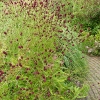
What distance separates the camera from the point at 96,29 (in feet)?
41.4

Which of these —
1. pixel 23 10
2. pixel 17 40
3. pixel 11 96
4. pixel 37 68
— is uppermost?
pixel 23 10

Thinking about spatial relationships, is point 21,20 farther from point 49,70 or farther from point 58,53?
point 49,70

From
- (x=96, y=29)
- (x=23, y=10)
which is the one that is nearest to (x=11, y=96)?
(x=23, y=10)

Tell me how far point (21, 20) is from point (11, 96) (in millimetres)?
1915

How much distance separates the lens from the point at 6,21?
20.5 feet

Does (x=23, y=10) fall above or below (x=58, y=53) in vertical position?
above

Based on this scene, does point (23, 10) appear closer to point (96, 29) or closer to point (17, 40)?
point (17, 40)

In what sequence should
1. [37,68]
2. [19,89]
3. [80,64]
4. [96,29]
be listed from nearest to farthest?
1. [19,89]
2. [37,68]
3. [80,64]
4. [96,29]

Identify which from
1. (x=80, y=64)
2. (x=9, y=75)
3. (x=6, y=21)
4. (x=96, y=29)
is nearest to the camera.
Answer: (x=9, y=75)

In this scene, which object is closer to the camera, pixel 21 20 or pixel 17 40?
pixel 17 40

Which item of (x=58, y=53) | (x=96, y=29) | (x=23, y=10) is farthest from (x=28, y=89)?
(x=96, y=29)

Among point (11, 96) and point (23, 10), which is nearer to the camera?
point (11, 96)

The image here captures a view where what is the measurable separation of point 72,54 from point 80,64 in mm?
379

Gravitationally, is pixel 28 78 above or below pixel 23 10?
below
